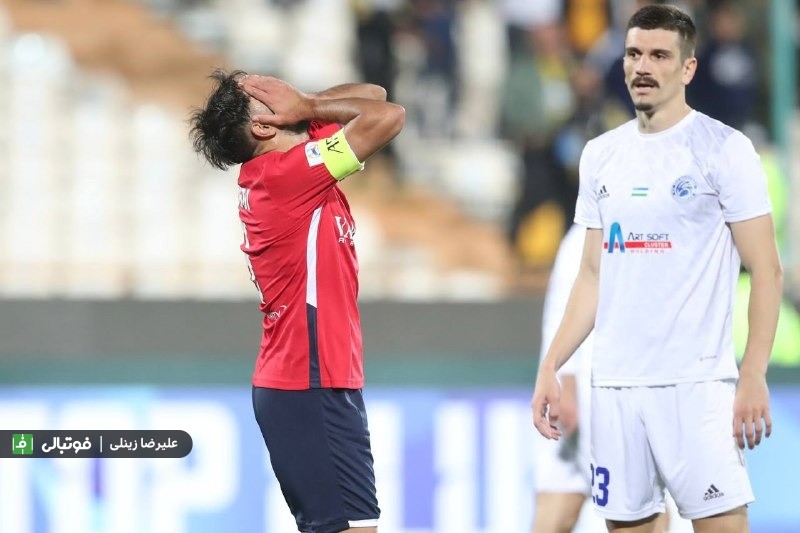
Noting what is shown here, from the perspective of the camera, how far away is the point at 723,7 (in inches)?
316

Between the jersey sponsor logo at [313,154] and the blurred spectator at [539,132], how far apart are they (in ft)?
11.7

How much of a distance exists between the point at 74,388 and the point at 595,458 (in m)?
2.75

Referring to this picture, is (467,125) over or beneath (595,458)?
over

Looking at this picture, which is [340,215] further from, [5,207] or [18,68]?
[18,68]

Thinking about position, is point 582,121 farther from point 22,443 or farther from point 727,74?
point 22,443

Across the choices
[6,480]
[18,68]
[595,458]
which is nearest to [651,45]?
[595,458]

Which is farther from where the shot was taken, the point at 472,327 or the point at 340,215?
the point at 472,327

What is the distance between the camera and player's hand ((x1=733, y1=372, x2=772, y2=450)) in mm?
3320

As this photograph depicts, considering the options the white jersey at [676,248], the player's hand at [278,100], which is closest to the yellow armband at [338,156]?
the player's hand at [278,100]

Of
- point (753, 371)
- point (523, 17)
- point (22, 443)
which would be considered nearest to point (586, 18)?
point (523, 17)

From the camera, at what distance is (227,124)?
3.67 metres

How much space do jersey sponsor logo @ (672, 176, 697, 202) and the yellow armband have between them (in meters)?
0.86

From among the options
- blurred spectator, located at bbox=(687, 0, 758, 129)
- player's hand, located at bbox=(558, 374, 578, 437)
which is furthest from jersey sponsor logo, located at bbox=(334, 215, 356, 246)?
blurred spectator, located at bbox=(687, 0, 758, 129)

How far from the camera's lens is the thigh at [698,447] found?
343 centimetres
